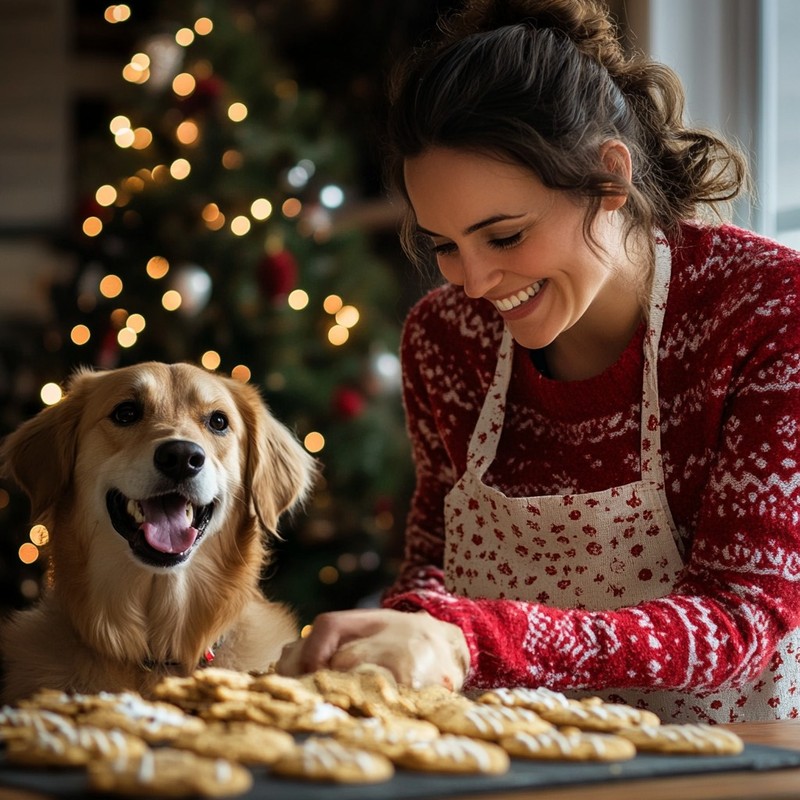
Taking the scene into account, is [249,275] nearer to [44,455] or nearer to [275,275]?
[275,275]

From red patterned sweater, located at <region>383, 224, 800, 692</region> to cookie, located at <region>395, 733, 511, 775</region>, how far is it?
0.95 feet

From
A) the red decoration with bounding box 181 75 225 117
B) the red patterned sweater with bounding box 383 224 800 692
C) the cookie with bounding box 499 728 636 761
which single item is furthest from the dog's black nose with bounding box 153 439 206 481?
the red decoration with bounding box 181 75 225 117

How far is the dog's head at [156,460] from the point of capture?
1.78 meters

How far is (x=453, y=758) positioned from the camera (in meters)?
0.83

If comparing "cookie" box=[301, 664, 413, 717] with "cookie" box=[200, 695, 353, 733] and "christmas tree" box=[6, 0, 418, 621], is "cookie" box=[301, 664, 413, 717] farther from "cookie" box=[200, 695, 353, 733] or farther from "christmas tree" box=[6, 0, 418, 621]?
"christmas tree" box=[6, 0, 418, 621]

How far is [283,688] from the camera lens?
39.7 inches

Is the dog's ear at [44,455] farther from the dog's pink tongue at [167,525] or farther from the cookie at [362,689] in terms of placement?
the cookie at [362,689]

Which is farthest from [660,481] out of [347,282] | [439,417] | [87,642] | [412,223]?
[347,282]

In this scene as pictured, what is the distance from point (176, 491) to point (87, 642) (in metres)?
0.27

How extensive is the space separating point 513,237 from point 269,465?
78 centimetres

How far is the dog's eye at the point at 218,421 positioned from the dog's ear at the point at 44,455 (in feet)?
0.75

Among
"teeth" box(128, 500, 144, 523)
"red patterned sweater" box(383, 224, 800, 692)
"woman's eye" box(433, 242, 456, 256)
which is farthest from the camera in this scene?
"teeth" box(128, 500, 144, 523)

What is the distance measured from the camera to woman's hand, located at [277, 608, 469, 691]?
3.49 ft

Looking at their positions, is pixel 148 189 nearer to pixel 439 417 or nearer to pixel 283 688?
pixel 439 417
